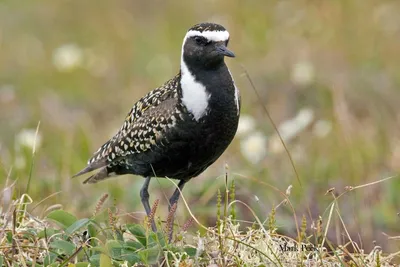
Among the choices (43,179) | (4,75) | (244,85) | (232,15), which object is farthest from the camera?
(232,15)

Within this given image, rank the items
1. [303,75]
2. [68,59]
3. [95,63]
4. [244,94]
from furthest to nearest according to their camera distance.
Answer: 1. [95,63]
2. [68,59]
3. [244,94]
4. [303,75]

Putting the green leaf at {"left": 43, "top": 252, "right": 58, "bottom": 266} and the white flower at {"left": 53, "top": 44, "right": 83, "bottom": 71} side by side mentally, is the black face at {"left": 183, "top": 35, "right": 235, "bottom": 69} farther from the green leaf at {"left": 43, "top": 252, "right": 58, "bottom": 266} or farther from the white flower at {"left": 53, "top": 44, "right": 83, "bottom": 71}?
the white flower at {"left": 53, "top": 44, "right": 83, "bottom": 71}

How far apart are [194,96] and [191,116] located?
0.12m

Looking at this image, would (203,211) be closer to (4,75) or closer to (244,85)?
(244,85)

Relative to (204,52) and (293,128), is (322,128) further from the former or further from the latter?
(204,52)

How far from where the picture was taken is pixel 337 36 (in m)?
12.3

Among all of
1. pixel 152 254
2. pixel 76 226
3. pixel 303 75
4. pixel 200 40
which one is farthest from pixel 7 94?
pixel 152 254

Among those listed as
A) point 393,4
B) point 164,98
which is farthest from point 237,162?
point 393,4

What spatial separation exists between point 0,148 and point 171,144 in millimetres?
4112

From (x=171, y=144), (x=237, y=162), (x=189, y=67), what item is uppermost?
(x=189, y=67)

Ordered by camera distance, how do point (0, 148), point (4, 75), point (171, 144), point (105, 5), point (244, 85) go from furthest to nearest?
point (105, 5) → point (4, 75) → point (244, 85) → point (0, 148) → point (171, 144)

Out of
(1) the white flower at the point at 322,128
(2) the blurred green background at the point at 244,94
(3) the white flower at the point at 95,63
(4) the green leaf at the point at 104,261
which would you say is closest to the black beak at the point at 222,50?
(2) the blurred green background at the point at 244,94

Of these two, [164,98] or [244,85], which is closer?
[164,98]

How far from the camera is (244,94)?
10984 mm
